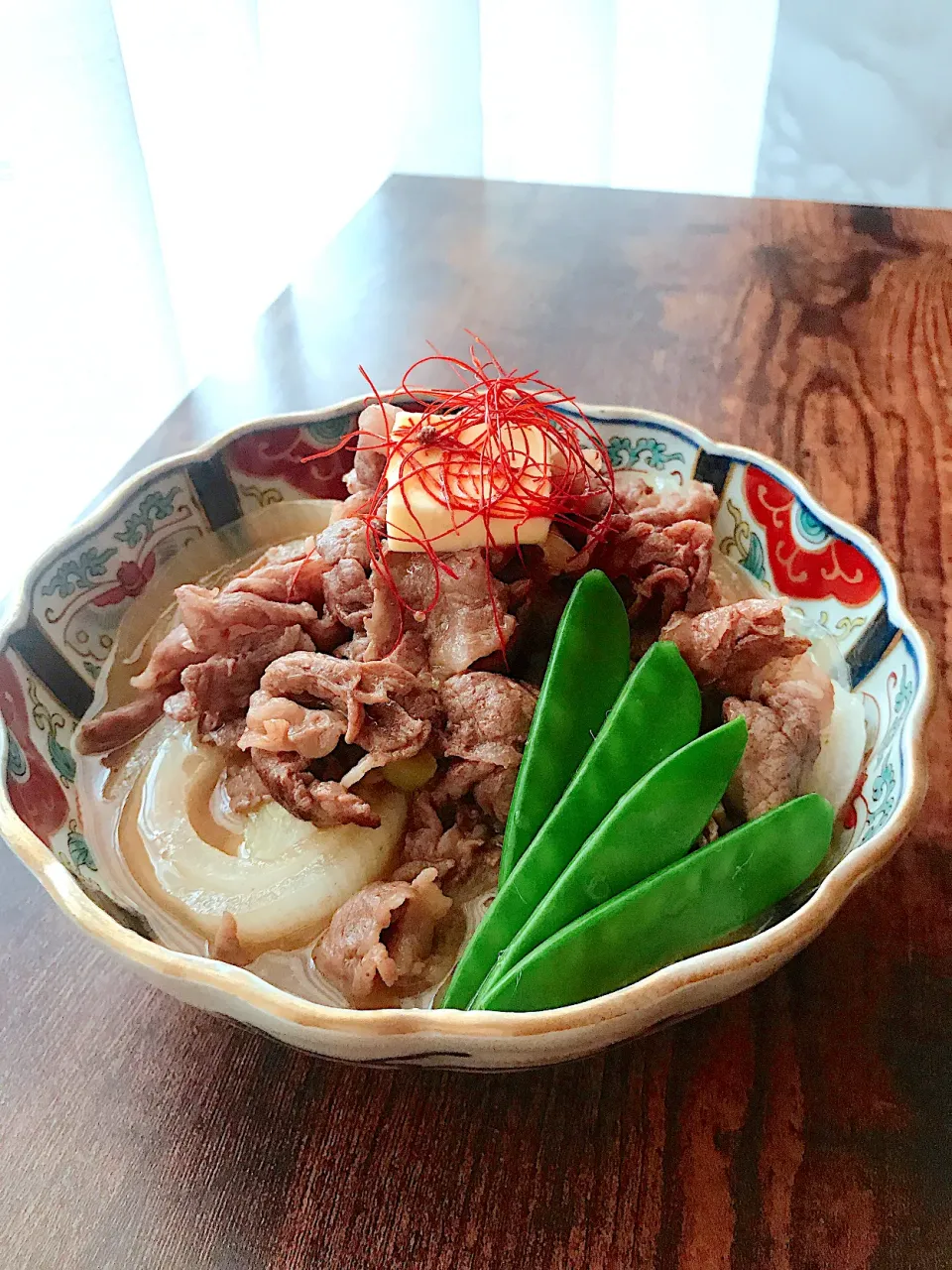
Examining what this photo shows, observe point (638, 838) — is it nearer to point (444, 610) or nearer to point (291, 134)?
point (444, 610)

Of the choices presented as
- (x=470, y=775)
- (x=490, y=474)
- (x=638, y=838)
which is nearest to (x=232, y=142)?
(x=490, y=474)

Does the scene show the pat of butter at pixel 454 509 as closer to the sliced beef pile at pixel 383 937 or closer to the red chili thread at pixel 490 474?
the red chili thread at pixel 490 474

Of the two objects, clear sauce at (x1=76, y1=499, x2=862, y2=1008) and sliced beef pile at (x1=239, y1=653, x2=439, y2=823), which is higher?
sliced beef pile at (x1=239, y1=653, x2=439, y2=823)

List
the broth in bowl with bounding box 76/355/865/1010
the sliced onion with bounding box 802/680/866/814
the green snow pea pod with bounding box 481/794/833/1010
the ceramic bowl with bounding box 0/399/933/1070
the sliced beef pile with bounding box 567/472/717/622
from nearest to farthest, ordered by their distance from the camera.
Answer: the ceramic bowl with bounding box 0/399/933/1070 → the green snow pea pod with bounding box 481/794/833/1010 → the broth in bowl with bounding box 76/355/865/1010 → the sliced onion with bounding box 802/680/866/814 → the sliced beef pile with bounding box 567/472/717/622

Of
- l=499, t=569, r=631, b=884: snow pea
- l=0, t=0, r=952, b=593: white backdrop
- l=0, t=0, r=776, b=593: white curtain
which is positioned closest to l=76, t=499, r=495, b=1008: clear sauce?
l=499, t=569, r=631, b=884: snow pea

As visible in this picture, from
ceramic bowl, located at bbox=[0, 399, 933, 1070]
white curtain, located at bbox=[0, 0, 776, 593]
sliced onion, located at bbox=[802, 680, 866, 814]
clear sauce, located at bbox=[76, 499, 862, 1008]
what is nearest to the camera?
ceramic bowl, located at bbox=[0, 399, 933, 1070]

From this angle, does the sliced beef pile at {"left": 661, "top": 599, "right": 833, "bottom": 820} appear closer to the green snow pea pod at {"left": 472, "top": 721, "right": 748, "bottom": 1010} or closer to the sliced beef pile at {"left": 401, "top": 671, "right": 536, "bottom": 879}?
the green snow pea pod at {"left": 472, "top": 721, "right": 748, "bottom": 1010}

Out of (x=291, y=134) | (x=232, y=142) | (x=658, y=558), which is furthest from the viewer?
(x=291, y=134)

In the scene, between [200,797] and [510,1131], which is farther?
[200,797]
